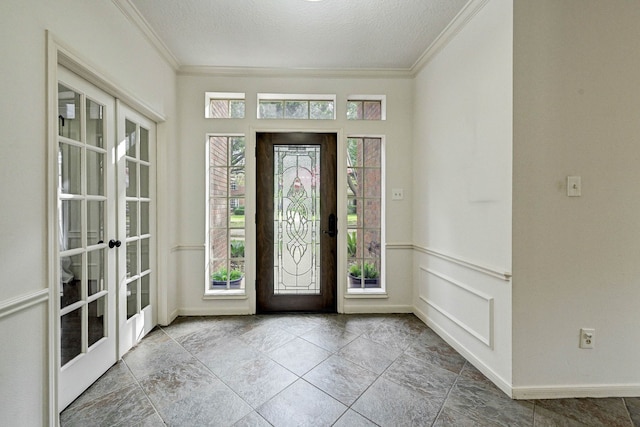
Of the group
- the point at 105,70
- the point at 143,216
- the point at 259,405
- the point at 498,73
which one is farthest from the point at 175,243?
the point at 498,73

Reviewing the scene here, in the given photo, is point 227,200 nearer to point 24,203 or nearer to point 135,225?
point 135,225

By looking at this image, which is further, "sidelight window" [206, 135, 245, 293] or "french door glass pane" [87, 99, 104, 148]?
"sidelight window" [206, 135, 245, 293]

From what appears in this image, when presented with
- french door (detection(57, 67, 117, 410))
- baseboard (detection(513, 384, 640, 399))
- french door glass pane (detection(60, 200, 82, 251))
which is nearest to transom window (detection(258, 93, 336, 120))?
french door (detection(57, 67, 117, 410))

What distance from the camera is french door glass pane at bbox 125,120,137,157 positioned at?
225 cm

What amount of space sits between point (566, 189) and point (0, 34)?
2966 mm

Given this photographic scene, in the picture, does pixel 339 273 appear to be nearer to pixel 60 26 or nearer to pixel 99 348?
pixel 99 348

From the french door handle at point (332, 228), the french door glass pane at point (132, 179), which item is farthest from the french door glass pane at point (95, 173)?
the french door handle at point (332, 228)

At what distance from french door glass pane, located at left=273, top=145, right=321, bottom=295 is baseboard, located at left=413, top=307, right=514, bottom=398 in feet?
3.84

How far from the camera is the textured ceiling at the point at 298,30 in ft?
6.72

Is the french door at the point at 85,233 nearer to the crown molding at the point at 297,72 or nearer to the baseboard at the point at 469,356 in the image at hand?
the crown molding at the point at 297,72

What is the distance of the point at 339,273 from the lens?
3053 mm

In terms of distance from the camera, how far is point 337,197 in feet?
10.0

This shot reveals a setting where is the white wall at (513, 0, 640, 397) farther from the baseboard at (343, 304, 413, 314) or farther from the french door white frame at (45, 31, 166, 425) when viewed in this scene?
the french door white frame at (45, 31, 166, 425)

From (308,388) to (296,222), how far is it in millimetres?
1658
